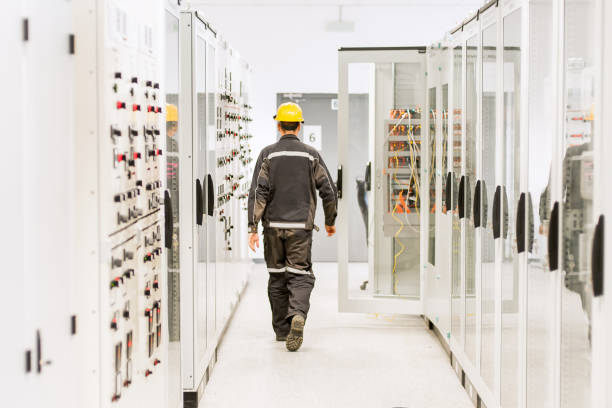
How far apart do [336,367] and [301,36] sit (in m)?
5.61

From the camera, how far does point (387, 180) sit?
20.1 feet

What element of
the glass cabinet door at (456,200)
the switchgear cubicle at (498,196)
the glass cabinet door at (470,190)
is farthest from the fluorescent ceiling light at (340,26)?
the glass cabinet door at (470,190)

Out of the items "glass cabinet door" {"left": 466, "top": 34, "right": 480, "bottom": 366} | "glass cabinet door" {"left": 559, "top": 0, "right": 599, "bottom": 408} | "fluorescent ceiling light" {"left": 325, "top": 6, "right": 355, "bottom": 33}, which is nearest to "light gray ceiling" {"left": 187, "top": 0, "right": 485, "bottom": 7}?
"fluorescent ceiling light" {"left": 325, "top": 6, "right": 355, "bottom": 33}

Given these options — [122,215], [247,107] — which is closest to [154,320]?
[122,215]

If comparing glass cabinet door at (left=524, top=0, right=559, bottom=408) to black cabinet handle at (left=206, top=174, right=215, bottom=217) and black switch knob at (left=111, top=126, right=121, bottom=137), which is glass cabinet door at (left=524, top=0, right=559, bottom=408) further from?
black cabinet handle at (left=206, top=174, right=215, bottom=217)

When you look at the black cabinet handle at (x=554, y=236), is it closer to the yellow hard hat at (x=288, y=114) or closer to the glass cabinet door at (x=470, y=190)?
the glass cabinet door at (x=470, y=190)

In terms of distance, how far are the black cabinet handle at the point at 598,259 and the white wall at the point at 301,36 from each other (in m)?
7.51

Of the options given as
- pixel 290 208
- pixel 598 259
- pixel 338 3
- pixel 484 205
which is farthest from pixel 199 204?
pixel 338 3

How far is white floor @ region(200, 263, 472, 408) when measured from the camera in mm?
4277

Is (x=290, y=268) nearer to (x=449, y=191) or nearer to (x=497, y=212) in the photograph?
(x=449, y=191)

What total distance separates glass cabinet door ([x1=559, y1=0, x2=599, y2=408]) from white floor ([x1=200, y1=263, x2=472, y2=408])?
1850mm

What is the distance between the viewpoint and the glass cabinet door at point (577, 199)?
2234 mm

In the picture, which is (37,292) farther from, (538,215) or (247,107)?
(247,107)

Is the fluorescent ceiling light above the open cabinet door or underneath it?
above
